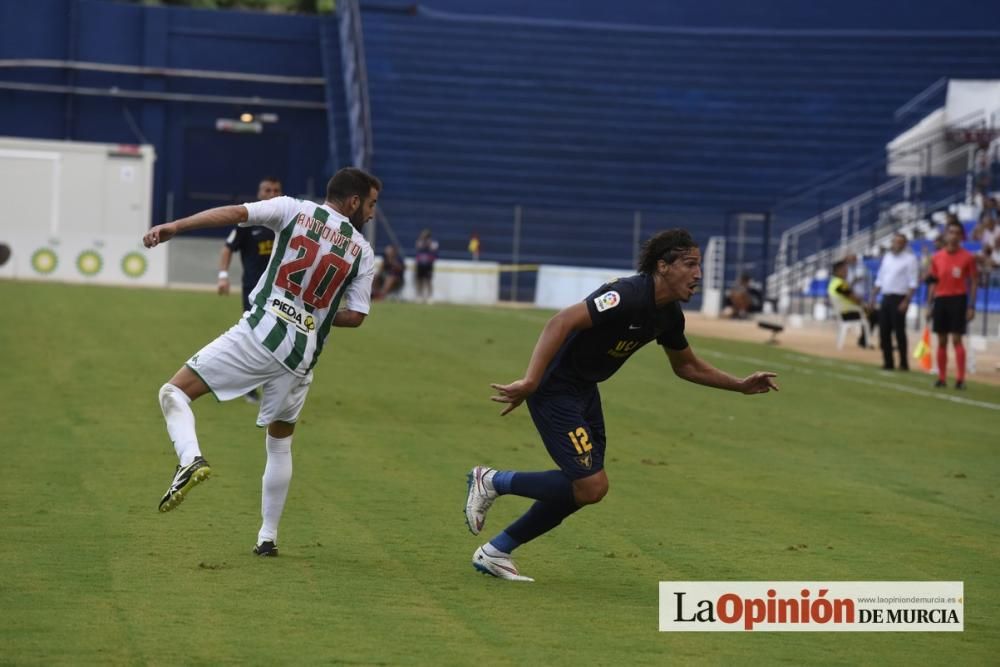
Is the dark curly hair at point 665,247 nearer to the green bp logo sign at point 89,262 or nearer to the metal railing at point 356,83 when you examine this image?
the green bp logo sign at point 89,262

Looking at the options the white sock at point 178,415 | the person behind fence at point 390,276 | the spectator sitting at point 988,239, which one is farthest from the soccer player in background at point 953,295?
the person behind fence at point 390,276

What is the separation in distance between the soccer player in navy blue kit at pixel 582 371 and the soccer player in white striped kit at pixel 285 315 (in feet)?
3.39

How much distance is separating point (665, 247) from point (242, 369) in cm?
206

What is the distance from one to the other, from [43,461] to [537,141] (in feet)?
125

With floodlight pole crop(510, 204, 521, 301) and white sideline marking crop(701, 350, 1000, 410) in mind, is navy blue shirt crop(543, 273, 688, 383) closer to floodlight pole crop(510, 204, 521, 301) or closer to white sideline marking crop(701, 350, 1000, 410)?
white sideline marking crop(701, 350, 1000, 410)

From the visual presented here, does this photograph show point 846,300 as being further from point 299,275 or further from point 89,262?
point 299,275

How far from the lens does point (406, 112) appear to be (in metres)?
48.6

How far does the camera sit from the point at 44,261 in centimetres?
3950

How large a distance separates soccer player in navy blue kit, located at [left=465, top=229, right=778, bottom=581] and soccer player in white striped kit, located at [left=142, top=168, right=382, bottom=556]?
1.03 metres

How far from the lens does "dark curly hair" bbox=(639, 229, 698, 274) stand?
24.5 ft

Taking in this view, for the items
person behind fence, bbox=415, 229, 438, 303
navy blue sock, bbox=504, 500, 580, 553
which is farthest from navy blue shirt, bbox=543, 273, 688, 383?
person behind fence, bbox=415, 229, 438, 303

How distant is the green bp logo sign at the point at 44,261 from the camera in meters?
39.4

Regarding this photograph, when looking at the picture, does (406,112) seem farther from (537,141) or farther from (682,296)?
(682,296)

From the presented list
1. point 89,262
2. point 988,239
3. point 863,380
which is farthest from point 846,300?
point 89,262
